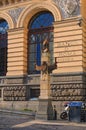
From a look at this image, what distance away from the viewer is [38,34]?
105ft

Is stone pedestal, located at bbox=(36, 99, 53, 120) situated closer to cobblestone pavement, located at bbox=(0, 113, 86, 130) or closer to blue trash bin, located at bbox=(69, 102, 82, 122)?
cobblestone pavement, located at bbox=(0, 113, 86, 130)

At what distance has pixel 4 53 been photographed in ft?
111

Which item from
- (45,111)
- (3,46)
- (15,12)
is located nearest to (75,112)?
(45,111)

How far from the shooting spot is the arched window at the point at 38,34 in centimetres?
3161

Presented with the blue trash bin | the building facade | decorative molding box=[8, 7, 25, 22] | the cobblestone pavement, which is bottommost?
the cobblestone pavement

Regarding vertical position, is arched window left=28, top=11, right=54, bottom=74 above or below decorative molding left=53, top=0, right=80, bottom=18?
below

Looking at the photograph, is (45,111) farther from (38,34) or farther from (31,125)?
(38,34)

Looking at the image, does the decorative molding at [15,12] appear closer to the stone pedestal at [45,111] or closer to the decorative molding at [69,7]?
the decorative molding at [69,7]

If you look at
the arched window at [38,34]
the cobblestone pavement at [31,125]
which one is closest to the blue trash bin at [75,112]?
the cobblestone pavement at [31,125]

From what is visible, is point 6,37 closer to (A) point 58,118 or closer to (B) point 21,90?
(B) point 21,90

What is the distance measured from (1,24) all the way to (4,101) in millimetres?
8555

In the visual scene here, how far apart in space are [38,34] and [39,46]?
1232 mm

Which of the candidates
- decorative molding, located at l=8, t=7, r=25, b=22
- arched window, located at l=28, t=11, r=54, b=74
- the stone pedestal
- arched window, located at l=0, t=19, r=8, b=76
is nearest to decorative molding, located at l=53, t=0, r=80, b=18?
arched window, located at l=28, t=11, r=54, b=74

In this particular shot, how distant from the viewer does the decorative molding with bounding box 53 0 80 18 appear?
29.1 meters
